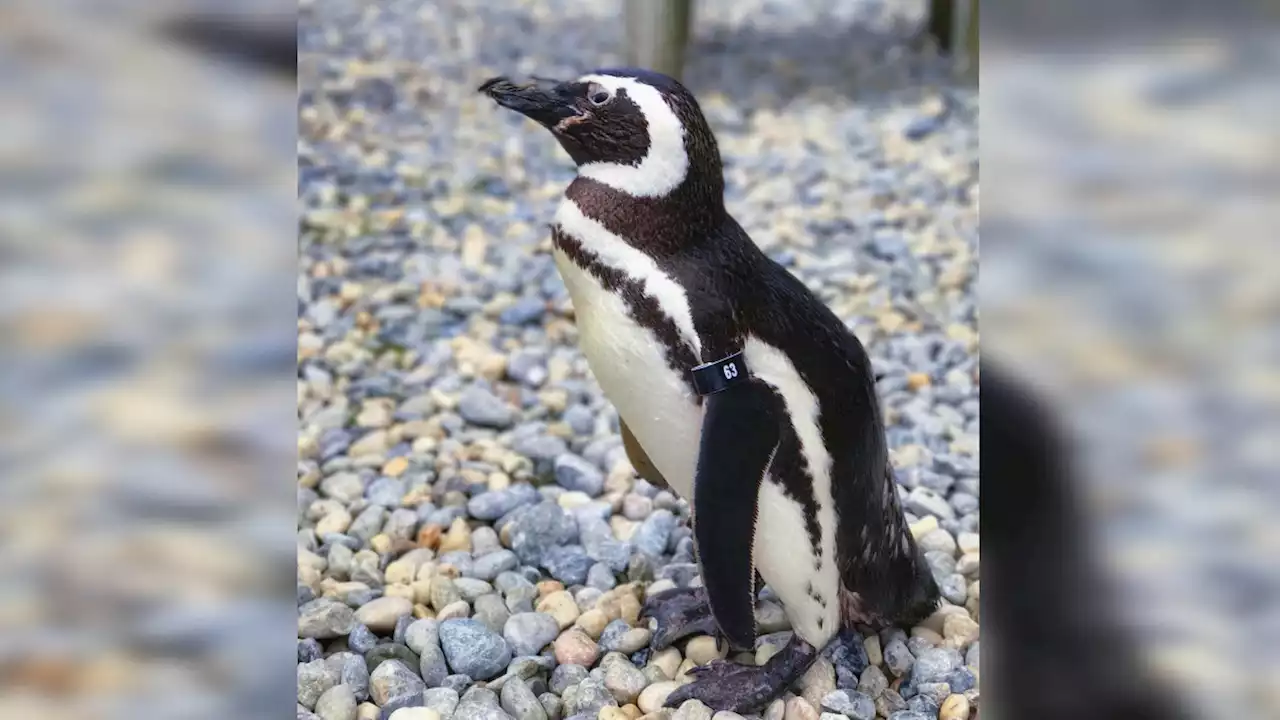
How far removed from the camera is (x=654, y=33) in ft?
14.4

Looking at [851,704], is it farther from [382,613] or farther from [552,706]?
[382,613]

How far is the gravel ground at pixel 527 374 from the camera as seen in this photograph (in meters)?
1.62

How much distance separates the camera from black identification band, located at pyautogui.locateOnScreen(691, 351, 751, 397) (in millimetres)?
1318

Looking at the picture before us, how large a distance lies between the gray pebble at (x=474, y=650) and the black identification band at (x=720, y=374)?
0.56m

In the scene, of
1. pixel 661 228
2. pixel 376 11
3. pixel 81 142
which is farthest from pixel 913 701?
pixel 376 11

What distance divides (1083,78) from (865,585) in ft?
3.29

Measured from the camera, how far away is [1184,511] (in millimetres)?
696

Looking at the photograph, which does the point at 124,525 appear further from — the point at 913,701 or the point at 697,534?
the point at 913,701

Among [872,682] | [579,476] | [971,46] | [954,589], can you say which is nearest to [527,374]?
[579,476]

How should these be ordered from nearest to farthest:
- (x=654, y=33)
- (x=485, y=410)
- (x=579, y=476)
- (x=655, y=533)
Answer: (x=655, y=533), (x=579, y=476), (x=485, y=410), (x=654, y=33)

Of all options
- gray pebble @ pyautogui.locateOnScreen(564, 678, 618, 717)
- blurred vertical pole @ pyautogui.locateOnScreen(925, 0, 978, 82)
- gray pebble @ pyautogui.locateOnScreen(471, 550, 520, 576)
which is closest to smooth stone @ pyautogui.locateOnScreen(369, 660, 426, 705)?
gray pebble @ pyautogui.locateOnScreen(564, 678, 618, 717)

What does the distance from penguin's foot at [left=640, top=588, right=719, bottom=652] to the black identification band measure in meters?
0.42

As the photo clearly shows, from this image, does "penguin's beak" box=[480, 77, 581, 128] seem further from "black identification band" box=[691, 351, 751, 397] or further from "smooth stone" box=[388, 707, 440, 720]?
"smooth stone" box=[388, 707, 440, 720]

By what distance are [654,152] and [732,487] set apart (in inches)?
16.3
